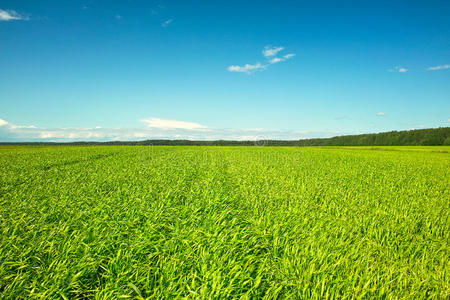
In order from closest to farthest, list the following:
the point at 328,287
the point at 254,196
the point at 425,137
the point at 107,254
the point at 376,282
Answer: the point at 328,287 → the point at 376,282 → the point at 107,254 → the point at 254,196 → the point at 425,137

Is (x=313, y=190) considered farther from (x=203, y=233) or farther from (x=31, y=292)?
(x=31, y=292)

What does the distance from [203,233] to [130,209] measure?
2.37 m

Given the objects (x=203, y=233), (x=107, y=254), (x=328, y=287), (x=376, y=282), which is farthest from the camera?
(x=203, y=233)

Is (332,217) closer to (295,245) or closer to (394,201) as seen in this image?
(295,245)

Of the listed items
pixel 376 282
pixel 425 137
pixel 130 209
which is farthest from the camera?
pixel 425 137

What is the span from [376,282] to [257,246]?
1915 mm

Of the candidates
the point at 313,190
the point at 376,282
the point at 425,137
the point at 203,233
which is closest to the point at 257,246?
the point at 203,233

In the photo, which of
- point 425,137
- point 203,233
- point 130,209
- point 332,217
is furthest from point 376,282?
point 425,137

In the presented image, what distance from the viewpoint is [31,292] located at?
8.94 feet

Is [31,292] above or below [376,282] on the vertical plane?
above

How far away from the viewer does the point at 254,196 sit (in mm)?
7090

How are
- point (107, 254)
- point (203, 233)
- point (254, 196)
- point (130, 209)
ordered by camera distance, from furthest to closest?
point (254, 196) < point (130, 209) < point (203, 233) < point (107, 254)

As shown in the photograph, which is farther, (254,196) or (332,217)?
(254,196)

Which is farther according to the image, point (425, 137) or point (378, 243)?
point (425, 137)
